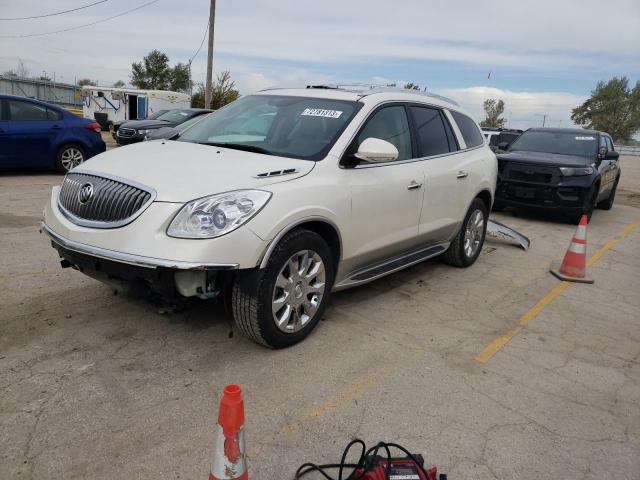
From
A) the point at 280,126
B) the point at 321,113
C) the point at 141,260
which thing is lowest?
the point at 141,260

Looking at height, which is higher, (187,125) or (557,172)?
(187,125)

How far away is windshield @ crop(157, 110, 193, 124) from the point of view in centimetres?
1530

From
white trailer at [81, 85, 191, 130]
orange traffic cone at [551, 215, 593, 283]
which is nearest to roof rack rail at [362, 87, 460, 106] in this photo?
orange traffic cone at [551, 215, 593, 283]

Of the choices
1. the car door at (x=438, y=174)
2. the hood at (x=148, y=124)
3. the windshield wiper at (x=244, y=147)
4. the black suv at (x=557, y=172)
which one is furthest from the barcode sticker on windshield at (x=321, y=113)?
the hood at (x=148, y=124)

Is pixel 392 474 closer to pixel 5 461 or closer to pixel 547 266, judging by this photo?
pixel 5 461

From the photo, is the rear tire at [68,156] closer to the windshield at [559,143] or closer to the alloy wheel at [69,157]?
the alloy wheel at [69,157]

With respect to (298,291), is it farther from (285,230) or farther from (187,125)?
(187,125)

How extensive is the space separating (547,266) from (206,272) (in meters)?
4.95

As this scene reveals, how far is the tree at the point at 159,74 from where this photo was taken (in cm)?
5494

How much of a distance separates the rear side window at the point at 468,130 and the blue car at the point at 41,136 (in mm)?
7760

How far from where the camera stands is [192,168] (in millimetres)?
3480

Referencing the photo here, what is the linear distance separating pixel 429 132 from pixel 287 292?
2.44 meters

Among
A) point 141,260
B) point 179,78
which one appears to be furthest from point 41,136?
point 179,78

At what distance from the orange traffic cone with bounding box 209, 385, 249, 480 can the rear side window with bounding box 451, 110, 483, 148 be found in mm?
4602
